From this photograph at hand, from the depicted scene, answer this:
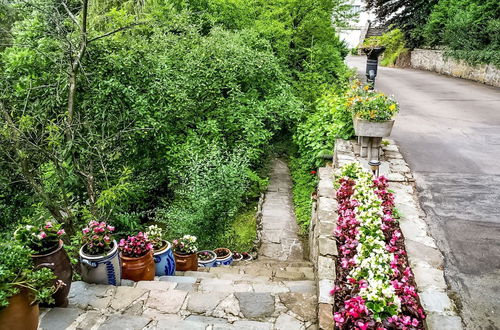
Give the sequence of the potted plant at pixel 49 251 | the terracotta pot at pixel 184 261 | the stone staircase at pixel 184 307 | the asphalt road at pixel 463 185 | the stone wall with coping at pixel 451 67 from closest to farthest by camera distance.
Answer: the stone staircase at pixel 184 307 → the potted plant at pixel 49 251 → the asphalt road at pixel 463 185 → the terracotta pot at pixel 184 261 → the stone wall with coping at pixel 451 67

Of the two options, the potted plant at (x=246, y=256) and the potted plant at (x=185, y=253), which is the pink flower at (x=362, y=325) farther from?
the potted plant at (x=246, y=256)

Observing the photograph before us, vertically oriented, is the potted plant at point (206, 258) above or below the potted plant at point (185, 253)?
below

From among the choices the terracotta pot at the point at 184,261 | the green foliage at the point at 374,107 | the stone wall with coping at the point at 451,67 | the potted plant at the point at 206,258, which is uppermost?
the stone wall with coping at the point at 451,67

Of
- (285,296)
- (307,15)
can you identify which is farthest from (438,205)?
(307,15)

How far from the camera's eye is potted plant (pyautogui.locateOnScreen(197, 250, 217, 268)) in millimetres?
5901

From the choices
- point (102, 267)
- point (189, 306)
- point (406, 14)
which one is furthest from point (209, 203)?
point (406, 14)

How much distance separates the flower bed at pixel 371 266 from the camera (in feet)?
9.12

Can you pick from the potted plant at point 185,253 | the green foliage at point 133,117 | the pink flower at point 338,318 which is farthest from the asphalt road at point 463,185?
the potted plant at point 185,253

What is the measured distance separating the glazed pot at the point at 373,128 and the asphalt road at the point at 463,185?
0.81 metres

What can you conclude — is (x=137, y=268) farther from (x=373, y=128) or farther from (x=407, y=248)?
(x=373, y=128)

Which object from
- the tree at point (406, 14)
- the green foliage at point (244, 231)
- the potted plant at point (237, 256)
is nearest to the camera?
the potted plant at point (237, 256)

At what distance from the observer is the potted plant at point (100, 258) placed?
358 centimetres

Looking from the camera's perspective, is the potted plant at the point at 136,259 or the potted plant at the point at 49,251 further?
the potted plant at the point at 136,259

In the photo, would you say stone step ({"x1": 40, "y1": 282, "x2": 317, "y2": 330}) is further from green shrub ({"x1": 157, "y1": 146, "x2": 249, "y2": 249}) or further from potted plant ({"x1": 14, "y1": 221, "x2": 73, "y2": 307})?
green shrub ({"x1": 157, "y1": 146, "x2": 249, "y2": 249})
